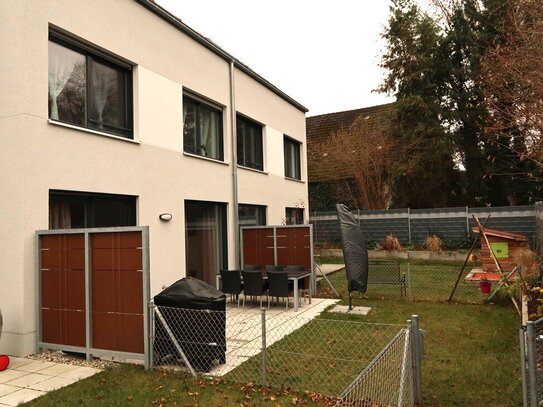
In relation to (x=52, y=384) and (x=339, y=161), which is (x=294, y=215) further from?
(x=52, y=384)

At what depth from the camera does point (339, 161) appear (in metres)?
24.0

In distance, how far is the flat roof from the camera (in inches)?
357

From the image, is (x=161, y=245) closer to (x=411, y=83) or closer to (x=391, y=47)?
(x=411, y=83)

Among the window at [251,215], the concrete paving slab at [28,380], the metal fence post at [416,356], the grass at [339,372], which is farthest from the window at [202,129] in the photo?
the metal fence post at [416,356]

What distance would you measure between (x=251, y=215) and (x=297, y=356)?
7.72 m

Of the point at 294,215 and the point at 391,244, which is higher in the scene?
the point at 294,215

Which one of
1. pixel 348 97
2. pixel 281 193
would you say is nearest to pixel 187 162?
pixel 281 193

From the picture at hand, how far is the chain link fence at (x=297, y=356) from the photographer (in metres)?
4.40

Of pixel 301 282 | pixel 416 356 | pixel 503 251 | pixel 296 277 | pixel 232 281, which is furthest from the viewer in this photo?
pixel 503 251

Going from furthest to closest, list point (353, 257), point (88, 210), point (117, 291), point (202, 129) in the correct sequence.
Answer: point (202, 129) < point (353, 257) < point (88, 210) < point (117, 291)

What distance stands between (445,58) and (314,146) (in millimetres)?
8738

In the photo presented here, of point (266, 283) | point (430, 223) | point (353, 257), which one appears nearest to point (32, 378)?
point (266, 283)

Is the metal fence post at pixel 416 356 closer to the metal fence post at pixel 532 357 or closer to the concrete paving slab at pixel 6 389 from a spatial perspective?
the metal fence post at pixel 532 357

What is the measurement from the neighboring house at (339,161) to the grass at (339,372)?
15695mm
